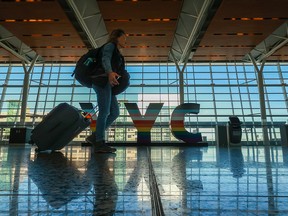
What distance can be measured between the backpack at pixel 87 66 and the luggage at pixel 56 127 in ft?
2.23

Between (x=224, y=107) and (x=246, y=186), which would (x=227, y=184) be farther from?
(x=224, y=107)

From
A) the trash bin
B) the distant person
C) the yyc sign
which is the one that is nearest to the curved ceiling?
the yyc sign

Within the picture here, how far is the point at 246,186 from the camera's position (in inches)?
43.8

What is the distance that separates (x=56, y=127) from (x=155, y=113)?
6.59 meters

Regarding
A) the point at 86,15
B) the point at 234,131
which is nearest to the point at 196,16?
the point at 86,15

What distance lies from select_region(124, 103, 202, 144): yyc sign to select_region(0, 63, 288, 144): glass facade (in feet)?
43.7

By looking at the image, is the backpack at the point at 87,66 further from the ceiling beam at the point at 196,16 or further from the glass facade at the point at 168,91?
the glass facade at the point at 168,91

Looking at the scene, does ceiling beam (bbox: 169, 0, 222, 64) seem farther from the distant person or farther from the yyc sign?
the distant person

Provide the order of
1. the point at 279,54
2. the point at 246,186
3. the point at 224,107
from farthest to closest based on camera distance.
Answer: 1. the point at 224,107
2. the point at 279,54
3. the point at 246,186

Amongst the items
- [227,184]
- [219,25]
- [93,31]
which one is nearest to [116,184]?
[227,184]

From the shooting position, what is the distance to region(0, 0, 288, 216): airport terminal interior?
92 cm

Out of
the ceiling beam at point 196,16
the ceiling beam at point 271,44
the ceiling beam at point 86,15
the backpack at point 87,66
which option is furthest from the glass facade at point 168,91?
the backpack at point 87,66

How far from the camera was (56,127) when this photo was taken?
3.80 meters

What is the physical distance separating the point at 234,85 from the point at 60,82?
17.3 metres
